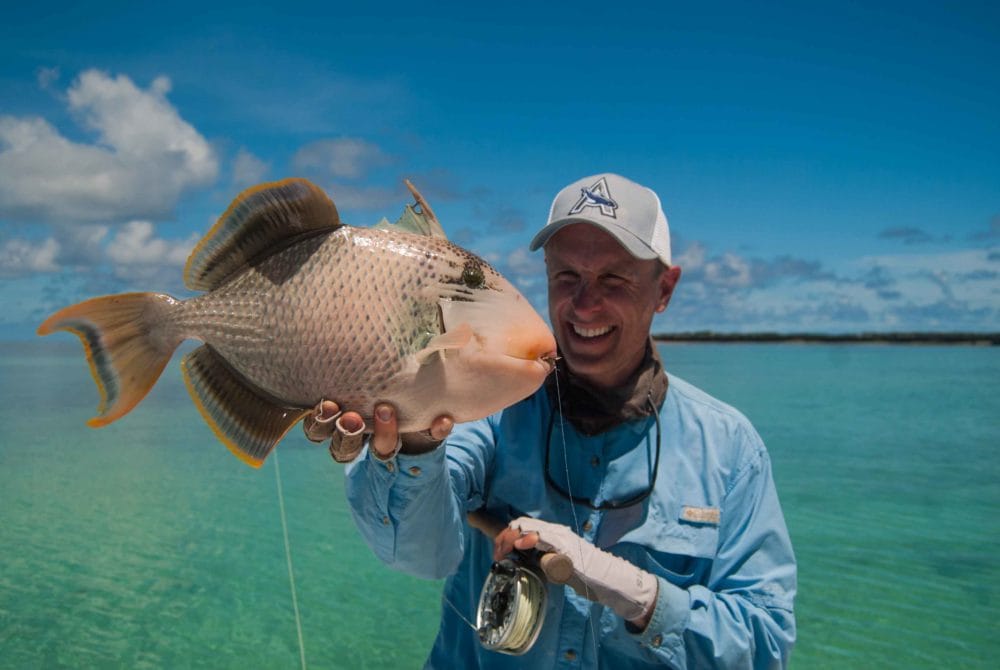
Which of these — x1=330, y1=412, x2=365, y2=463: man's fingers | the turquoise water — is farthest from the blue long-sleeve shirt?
the turquoise water

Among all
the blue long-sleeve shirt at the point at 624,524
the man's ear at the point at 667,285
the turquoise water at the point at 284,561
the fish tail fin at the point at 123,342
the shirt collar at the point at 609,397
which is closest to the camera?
the fish tail fin at the point at 123,342

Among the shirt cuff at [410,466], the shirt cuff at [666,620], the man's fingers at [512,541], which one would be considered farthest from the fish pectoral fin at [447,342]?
the shirt cuff at [666,620]

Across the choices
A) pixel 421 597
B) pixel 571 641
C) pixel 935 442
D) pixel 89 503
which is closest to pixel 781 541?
pixel 571 641

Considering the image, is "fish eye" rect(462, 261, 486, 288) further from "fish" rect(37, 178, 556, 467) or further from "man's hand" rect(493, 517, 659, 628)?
"man's hand" rect(493, 517, 659, 628)

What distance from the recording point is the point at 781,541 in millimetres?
2711

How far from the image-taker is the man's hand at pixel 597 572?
2.44 meters

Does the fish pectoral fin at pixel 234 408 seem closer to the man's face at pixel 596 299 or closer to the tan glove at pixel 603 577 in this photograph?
the tan glove at pixel 603 577

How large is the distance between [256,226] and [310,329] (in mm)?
305

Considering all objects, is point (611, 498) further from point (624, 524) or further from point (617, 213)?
point (617, 213)

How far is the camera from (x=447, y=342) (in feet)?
5.86

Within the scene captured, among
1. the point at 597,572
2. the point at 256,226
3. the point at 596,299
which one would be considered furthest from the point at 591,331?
the point at 256,226

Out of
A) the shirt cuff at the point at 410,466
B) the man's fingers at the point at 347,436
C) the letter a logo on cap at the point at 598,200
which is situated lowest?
the shirt cuff at the point at 410,466

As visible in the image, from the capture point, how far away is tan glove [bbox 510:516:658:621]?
8.01 ft

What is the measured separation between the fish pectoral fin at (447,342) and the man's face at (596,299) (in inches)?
36.8
